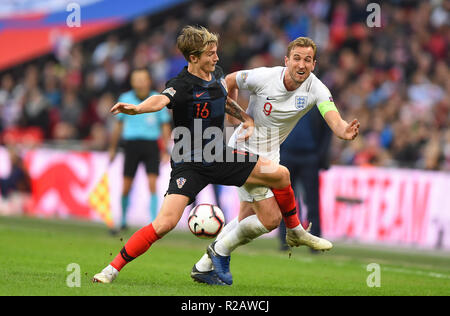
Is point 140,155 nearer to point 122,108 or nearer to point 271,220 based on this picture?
point 271,220

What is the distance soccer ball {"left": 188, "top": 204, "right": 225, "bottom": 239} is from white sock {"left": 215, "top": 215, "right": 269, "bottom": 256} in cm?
12

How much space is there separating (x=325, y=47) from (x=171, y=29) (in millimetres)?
5177

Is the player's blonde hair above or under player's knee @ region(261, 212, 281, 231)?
above

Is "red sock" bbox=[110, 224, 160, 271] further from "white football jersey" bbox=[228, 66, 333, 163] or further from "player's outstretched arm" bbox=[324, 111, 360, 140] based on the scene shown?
"player's outstretched arm" bbox=[324, 111, 360, 140]

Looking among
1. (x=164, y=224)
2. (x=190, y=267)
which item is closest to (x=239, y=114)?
(x=164, y=224)

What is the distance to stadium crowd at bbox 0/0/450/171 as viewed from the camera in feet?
51.5

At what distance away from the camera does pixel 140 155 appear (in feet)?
43.7

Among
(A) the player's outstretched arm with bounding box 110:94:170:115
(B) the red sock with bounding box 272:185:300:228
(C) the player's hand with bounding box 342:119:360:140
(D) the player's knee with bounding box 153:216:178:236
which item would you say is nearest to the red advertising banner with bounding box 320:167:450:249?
(B) the red sock with bounding box 272:185:300:228

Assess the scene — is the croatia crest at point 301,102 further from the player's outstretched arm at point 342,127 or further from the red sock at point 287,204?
the red sock at point 287,204

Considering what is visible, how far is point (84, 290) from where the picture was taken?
6797mm

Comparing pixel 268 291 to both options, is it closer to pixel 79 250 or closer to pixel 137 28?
pixel 79 250

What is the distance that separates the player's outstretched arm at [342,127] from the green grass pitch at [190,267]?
1470mm
